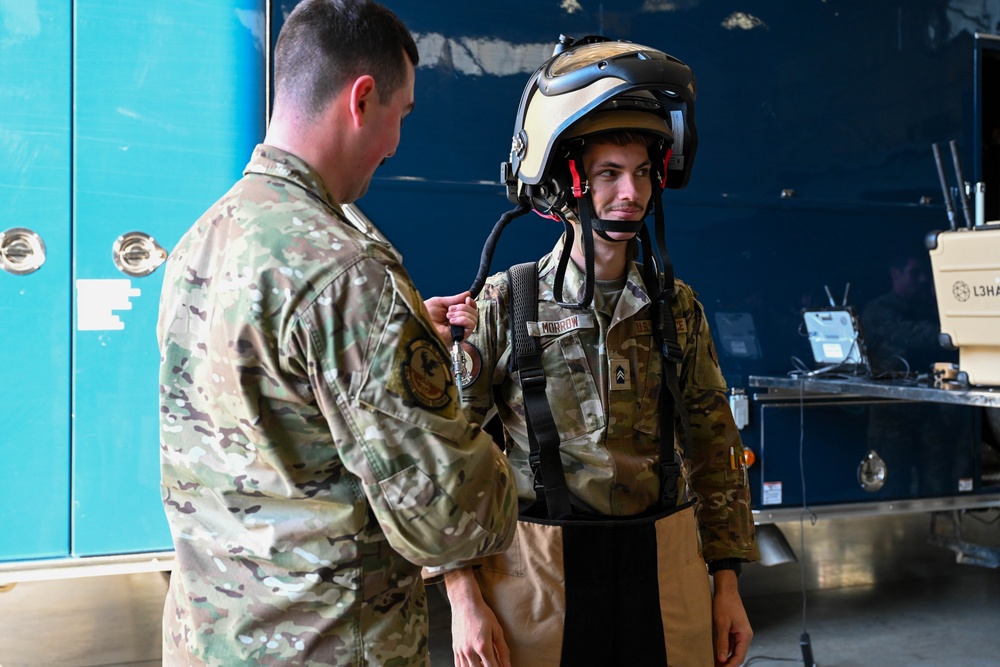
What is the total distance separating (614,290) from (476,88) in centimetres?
184

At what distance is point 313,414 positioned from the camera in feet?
4.09

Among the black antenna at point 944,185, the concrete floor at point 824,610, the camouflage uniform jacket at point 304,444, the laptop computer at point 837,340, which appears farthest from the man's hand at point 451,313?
the black antenna at point 944,185

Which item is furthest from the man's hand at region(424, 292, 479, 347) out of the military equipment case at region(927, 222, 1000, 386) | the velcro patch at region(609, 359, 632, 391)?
the military equipment case at region(927, 222, 1000, 386)

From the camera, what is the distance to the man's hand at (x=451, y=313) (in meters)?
1.76

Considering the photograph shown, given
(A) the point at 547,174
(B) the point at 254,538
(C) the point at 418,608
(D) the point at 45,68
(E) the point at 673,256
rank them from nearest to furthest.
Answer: (B) the point at 254,538 → (C) the point at 418,608 → (A) the point at 547,174 → (D) the point at 45,68 → (E) the point at 673,256

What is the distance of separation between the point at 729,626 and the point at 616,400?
527 mm

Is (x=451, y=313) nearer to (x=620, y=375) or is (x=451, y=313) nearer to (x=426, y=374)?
(x=620, y=375)

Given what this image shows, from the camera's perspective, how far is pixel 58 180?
10.4 ft

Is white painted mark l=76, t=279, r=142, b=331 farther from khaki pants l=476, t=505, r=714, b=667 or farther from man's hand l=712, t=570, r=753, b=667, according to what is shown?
man's hand l=712, t=570, r=753, b=667

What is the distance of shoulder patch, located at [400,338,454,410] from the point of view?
3.94 feet

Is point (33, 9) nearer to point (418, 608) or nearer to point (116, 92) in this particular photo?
point (116, 92)

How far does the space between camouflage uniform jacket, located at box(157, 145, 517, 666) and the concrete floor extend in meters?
3.03

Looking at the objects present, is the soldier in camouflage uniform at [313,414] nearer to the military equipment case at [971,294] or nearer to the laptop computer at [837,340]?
the military equipment case at [971,294]

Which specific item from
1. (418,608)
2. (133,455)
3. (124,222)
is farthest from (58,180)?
(418,608)
